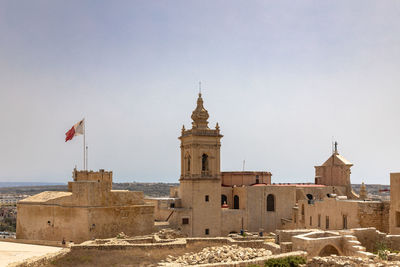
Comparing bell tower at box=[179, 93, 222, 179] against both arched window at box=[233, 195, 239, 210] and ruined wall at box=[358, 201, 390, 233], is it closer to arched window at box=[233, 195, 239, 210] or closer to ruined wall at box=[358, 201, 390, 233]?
arched window at box=[233, 195, 239, 210]

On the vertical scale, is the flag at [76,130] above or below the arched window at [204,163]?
above

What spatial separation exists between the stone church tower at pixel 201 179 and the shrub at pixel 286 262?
21870 mm

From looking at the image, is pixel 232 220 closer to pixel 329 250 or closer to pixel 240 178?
pixel 240 178

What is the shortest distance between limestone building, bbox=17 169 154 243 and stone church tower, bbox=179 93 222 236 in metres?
8.34

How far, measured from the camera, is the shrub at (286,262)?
15.0m

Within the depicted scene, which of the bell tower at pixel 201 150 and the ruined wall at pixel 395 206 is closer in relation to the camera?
the ruined wall at pixel 395 206

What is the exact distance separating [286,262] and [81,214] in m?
15.7

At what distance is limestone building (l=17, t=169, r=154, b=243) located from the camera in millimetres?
26969

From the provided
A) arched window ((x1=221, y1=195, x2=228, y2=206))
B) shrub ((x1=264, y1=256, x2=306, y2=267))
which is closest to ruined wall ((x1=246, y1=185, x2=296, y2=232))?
arched window ((x1=221, y1=195, x2=228, y2=206))

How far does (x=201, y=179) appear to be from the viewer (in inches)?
1489

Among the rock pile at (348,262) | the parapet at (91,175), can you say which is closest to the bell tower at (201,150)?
the parapet at (91,175)

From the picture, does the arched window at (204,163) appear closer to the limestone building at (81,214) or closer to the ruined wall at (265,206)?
the ruined wall at (265,206)

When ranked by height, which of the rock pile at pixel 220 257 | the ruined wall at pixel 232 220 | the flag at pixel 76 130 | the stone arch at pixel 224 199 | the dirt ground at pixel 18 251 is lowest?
the ruined wall at pixel 232 220

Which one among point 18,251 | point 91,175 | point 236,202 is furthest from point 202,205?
point 18,251
